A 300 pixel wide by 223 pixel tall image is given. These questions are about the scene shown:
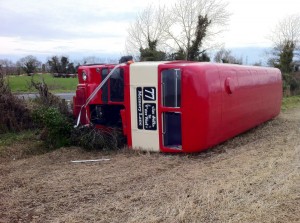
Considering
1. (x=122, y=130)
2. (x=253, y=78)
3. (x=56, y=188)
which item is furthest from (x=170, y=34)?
(x=56, y=188)

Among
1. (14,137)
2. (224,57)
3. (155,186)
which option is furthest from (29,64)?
(155,186)

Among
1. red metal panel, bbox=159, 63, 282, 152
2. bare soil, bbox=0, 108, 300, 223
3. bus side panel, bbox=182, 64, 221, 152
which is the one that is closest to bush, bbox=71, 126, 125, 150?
bare soil, bbox=0, 108, 300, 223

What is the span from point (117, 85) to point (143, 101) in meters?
0.80

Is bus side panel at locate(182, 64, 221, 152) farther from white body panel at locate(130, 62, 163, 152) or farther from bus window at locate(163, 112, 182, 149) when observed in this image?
white body panel at locate(130, 62, 163, 152)

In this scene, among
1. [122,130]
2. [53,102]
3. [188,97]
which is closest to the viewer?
[188,97]

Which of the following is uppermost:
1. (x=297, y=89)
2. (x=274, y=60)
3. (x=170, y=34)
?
(x=170, y=34)

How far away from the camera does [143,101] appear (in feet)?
23.4

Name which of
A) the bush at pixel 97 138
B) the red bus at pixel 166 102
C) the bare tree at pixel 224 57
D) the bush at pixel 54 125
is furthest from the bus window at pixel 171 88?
the bare tree at pixel 224 57

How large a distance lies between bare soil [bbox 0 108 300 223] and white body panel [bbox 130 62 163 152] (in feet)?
0.79

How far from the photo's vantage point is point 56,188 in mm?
5062

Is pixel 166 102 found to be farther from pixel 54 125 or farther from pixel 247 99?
pixel 247 99

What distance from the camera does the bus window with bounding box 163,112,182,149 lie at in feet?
22.9

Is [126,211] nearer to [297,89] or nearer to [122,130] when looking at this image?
[122,130]

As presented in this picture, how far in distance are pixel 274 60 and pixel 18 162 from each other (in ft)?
95.8
